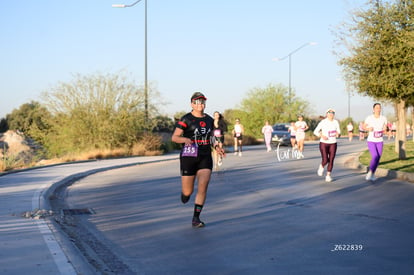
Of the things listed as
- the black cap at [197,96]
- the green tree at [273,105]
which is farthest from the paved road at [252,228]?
the green tree at [273,105]

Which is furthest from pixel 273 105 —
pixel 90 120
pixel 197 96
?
pixel 197 96

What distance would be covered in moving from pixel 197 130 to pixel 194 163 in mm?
468

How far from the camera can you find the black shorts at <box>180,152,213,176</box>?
8.49 m

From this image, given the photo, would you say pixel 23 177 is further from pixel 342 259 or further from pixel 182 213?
pixel 342 259

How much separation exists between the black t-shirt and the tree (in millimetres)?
11387

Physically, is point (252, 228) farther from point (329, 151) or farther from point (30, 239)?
point (329, 151)

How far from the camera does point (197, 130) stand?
848 centimetres

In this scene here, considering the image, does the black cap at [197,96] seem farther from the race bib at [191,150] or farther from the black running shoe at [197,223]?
the black running shoe at [197,223]

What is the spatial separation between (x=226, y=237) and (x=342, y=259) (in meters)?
1.83

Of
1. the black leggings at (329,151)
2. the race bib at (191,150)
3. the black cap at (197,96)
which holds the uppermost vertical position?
the black cap at (197,96)

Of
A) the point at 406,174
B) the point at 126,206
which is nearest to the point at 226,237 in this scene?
the point at 126,206

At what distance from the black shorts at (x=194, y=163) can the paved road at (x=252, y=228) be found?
0.80 m

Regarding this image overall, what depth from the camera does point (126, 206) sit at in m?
10.8

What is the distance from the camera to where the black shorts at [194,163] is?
27.9 ft
